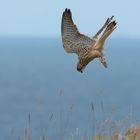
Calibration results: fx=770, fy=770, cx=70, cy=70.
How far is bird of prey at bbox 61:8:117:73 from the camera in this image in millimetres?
3986

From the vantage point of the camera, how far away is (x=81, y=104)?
78.2 meters

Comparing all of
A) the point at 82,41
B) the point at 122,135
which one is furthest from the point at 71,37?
the point at 122,135

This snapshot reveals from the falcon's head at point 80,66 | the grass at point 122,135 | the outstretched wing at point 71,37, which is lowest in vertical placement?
the grass at point 122,135

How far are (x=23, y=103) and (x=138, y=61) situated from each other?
210 ft

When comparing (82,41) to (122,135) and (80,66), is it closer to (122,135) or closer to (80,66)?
(80,66)

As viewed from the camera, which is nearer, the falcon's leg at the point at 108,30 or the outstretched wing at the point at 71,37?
the falcon's leg at the point at 108,30

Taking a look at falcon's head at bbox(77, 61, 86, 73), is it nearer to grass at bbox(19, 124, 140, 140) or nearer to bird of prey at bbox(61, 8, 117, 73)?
bird of prey at bbox(61, 8, 117, 73)

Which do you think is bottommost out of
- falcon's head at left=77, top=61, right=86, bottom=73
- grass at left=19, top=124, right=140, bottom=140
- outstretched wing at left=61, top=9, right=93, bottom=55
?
grass at left=19, top=124, right=140, bottom=140

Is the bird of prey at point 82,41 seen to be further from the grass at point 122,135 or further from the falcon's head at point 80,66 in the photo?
the grass at point 122,135

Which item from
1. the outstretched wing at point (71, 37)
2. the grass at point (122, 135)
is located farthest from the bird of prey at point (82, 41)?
the grass at point (122, 135)

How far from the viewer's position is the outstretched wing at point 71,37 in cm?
413

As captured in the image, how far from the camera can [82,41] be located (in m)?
4.13

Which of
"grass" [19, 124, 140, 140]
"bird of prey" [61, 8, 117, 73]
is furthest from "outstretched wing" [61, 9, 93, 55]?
"grass" [19, 124, 140, 140]

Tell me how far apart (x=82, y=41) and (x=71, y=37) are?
0.38ft
